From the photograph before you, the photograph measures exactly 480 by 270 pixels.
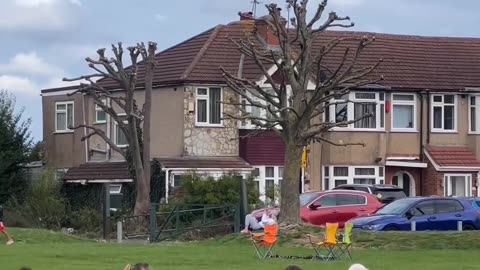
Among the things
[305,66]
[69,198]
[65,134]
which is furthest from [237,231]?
[65,134]

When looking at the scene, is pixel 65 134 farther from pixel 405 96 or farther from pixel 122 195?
pixel 405 96

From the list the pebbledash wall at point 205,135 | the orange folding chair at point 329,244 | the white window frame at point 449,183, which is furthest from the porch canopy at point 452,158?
the orange folding chair at point 329,244

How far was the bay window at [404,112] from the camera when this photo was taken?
52.8 meters

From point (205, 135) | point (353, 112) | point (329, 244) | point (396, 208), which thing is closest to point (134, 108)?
point (205, 135)

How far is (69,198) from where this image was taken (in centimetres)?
5241

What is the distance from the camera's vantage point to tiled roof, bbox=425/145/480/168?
52.0 meters

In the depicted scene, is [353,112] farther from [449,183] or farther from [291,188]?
[291,188]

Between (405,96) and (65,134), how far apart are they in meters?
16.0

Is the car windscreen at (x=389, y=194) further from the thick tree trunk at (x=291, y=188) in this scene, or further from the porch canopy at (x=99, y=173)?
the porch canopy at (x=99, y=173)

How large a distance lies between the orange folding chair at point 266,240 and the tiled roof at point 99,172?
66.2 ft

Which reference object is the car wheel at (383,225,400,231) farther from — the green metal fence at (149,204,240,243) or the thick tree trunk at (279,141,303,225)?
the green metal fence at (149,204,240,243)

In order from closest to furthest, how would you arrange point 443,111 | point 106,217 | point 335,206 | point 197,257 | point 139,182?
point 197,257
point 335,206
point 106,217
point 139,182
point 443,111

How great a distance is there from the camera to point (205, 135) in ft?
164

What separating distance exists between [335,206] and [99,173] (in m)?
15.5
